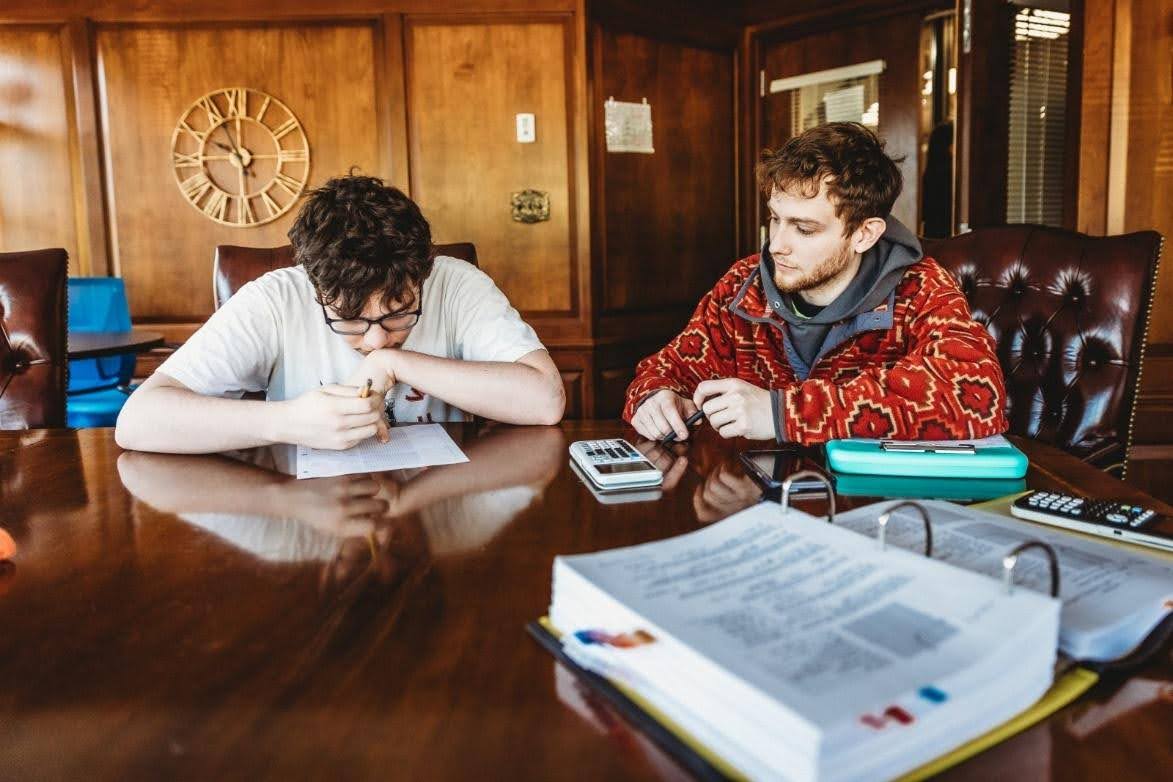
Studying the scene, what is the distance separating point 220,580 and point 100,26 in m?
3.96

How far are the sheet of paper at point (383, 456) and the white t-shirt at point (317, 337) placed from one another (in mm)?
274

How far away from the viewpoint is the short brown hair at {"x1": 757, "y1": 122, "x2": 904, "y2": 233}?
168cm

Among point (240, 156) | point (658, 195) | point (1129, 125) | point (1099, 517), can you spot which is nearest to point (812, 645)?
point (1099, 517)

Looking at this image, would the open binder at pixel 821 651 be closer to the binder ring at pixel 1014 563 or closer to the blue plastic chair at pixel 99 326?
the binder ring at pixel 1014 563

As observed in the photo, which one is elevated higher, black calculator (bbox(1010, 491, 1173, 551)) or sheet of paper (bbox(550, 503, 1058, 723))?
sheet of paper (bbox(550, 503, 1058, 723))

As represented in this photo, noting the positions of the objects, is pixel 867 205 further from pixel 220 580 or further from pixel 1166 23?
pixel 1166 23

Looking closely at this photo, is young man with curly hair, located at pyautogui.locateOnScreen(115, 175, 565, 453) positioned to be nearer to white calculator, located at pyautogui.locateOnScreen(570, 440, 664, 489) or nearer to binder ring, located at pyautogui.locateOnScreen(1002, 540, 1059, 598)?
white calculator, located at pyautogui.locateOnScreen(570, 440, 664, 489)

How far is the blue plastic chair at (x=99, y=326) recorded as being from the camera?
11.2 ft

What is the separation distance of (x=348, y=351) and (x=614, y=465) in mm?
773

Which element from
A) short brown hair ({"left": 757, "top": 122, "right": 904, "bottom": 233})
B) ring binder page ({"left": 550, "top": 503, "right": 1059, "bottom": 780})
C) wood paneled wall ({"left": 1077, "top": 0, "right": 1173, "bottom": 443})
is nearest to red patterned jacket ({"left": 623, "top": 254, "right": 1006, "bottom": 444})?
short brown hair ({"left": 757, "top": 122, "right": 904, "bottom": 233})

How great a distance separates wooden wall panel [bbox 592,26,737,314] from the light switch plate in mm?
272

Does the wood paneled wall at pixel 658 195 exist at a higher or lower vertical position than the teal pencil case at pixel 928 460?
higher

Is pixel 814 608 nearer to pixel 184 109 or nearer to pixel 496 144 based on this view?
pixel 496 144

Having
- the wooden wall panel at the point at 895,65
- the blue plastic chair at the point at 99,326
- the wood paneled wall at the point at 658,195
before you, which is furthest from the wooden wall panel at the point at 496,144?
the blue plastic chair at the point at 99,326
